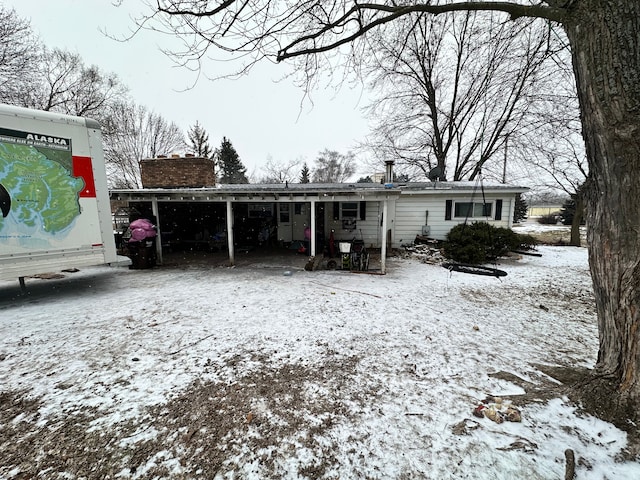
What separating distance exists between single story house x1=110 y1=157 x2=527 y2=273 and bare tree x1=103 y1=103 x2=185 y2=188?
11.4m

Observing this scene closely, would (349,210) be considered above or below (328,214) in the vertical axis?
above

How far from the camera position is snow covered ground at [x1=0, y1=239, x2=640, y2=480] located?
198cm

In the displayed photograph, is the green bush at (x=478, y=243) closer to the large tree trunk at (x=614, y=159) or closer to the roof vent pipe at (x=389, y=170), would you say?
the roof vent pipe at (x=389, y=170)

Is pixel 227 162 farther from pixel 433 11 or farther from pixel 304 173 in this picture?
pixel 433 11

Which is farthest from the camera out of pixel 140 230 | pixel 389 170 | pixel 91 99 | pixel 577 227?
pixel 91 99

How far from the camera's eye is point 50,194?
4.94 meters

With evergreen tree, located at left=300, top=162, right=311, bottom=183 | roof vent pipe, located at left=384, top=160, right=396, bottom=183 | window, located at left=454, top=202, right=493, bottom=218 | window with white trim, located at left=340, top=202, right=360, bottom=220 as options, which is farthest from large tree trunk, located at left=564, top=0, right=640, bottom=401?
evergreen tree, located at left=300, top=162, right=311, bottom=183

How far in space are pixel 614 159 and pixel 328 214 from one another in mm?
9826

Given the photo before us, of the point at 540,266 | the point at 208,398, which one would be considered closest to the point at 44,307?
the point at 208,398

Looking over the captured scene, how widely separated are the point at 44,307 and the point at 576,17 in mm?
8631

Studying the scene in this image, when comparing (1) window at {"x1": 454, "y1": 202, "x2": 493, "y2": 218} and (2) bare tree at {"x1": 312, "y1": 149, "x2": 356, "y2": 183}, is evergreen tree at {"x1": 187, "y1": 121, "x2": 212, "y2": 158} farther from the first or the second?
(1) window at {"x1": 454, "y1": 202, "x2": 493, "y2": 218}

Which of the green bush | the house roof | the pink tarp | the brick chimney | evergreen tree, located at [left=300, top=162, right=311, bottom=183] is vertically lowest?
the green bush

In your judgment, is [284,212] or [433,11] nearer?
[433,11]

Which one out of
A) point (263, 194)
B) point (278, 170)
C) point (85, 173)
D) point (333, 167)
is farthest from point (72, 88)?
point (333, 167)
